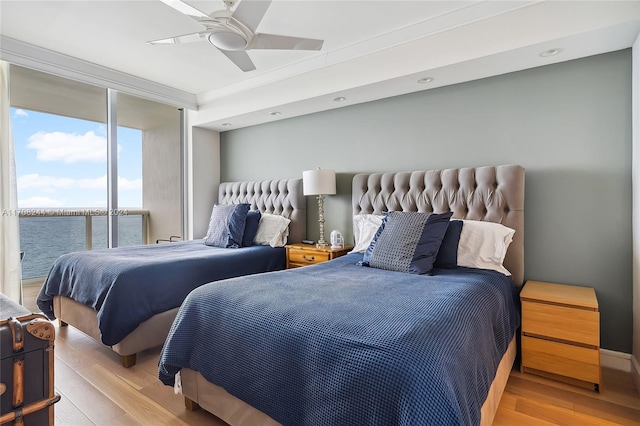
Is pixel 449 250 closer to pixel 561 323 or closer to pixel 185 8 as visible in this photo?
pixel 561 323

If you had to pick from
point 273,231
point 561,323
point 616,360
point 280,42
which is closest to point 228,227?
point 273,231

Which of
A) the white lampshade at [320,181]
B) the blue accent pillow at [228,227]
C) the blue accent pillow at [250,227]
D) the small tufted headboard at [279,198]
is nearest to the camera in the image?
the white lampshade at [320,181]

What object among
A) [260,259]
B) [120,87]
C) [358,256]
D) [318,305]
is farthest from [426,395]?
[120,87]

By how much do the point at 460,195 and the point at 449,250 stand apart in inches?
23.4

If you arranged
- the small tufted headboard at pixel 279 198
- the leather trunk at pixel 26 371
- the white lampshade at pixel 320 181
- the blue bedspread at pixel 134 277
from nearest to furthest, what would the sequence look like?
the leather trunk at pixel 26 371
the blue bedspread at pixel 134 277
the white lampshade at pixel 320 181
the small tufted headboard at pixel 279 198

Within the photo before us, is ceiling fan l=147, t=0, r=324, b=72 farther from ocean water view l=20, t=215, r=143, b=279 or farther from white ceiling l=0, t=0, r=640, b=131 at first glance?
ocean water view l=20, t=215, r=143, b=279

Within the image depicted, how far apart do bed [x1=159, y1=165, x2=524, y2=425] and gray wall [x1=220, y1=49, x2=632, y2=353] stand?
2.13 ft

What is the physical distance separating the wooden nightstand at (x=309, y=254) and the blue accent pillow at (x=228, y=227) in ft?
1.86

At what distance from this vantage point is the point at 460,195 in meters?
2.80

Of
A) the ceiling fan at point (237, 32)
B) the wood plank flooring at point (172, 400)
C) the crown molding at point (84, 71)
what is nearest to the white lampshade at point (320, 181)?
the ceiling fan at point (237, 32)

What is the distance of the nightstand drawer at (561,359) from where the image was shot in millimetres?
2037

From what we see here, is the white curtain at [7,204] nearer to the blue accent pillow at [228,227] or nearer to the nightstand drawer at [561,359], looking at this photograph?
Answer: the blue accent pillow at [228,227]

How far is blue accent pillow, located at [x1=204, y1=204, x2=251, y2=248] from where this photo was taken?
3.63 metres

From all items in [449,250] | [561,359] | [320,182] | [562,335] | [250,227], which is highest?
[320,182]
